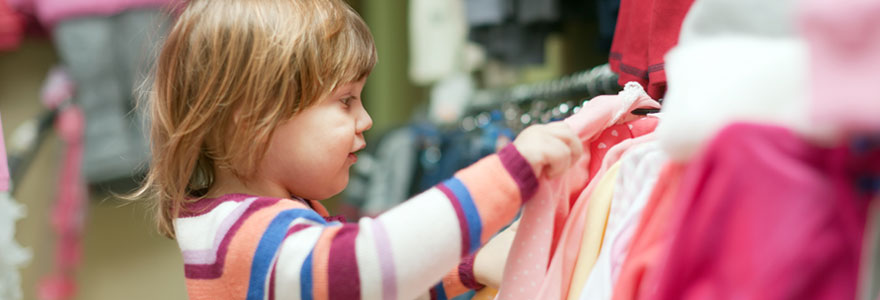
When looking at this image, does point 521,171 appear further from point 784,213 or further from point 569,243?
point 784,213

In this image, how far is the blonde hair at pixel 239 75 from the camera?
0.71 metres

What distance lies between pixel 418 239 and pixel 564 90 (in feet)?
2.14

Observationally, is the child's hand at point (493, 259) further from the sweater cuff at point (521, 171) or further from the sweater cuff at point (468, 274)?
the sweater cuff at point (521, 171)

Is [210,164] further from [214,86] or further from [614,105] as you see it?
[614,105]

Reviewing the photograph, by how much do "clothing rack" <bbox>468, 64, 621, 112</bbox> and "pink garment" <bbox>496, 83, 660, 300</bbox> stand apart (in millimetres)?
284

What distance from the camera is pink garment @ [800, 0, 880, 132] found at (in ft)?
1.07

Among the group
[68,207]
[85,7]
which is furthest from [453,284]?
[68,207]

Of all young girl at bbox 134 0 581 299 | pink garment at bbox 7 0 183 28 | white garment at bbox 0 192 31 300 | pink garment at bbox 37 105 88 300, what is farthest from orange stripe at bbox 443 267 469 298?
pink garment at bbox 37 105 88 300

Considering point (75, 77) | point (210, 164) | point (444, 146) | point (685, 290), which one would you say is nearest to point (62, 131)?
point (75, 77)

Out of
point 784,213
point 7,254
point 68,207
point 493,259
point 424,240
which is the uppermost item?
point 784,213

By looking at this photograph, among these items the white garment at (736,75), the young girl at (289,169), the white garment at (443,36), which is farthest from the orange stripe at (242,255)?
the white garment at (443,36)

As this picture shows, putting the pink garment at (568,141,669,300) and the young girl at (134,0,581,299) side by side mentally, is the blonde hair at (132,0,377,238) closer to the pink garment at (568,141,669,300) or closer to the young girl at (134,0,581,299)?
the young girl at (134,0,581,299)

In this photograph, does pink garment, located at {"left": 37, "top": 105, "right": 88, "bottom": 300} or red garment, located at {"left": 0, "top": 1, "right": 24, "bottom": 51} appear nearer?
red garment, located at {"left": 0, "top": 1, "right": 24, "bottom": 51}

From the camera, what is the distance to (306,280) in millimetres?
614
